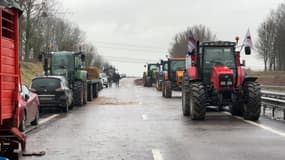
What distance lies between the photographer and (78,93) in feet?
91.9

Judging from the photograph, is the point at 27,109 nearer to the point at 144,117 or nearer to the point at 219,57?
the point at 144,117

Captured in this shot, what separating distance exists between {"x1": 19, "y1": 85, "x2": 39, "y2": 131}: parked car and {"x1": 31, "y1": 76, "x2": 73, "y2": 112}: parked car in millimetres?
5405

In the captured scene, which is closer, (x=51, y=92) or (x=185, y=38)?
(x=51, y=92)

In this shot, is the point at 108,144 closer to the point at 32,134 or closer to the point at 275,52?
the point at 32,134

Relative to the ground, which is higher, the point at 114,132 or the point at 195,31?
the point at 195,31

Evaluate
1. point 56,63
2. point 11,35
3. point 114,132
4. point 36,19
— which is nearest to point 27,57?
point 36,19

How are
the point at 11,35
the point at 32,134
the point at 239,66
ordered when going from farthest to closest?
the point at 239,66
the point at 32,134
the point at 11,35

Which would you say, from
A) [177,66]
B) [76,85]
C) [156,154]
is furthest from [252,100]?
[177,66]

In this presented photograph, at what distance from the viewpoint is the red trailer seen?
8.62 m

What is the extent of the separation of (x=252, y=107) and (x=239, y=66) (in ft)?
7.22

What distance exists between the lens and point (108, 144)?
13.2m

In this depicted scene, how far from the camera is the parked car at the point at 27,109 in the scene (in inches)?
603

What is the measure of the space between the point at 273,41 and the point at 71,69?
56.8 metres

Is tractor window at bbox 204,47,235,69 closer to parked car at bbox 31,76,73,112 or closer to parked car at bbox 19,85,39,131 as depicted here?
parked car at bbox 19,85,39,131
